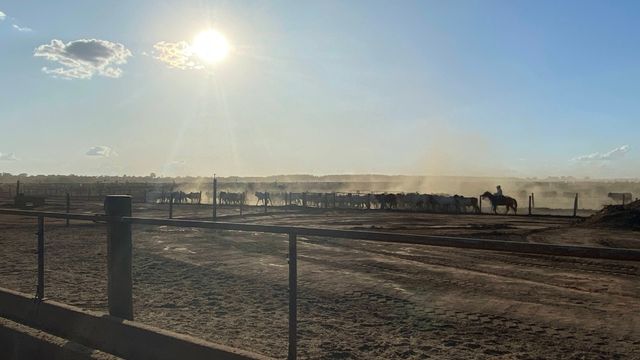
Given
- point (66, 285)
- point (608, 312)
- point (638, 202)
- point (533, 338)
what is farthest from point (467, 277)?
point (638, 202)

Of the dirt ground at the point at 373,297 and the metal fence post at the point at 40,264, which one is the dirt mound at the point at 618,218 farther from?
the metal fence post at the point at 40,264

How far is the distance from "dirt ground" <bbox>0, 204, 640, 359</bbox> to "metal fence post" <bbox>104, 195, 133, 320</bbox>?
120cm

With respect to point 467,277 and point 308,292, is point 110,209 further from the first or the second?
point 467,277

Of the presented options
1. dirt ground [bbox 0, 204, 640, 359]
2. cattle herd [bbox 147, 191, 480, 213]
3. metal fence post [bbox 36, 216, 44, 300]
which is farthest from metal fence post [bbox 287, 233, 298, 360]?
cattle herd [bbox 147, 191, 480, 213]

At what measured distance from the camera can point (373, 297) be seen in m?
8.95

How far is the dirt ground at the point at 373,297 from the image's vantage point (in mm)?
6387

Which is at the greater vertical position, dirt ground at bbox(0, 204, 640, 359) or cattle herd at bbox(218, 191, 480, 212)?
Result: cattle herd at bbox(218, 191, 480, 212)

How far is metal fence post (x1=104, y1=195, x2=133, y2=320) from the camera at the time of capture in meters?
5.59

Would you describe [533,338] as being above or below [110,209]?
below

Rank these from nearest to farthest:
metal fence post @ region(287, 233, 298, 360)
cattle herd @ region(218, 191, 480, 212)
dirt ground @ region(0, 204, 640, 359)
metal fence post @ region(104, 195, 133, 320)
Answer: metal fence post @ region(287, 233, 298, 360) → metal fence post @ region(104, 195, 133, 320) → dirt ground @ region(0, 204, 640, 359) → cattle herd @ region(218, 191, 480, 212)

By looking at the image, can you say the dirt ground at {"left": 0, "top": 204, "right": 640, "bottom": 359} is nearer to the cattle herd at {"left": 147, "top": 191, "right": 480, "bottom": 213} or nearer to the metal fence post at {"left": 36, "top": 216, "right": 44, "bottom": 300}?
the metal fence post at {"left": 36, "top": 216, "right": 44, "bottom": 300}

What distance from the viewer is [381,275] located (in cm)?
1110

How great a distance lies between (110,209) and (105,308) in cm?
278

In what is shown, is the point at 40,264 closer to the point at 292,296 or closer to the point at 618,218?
the point at 292,296
